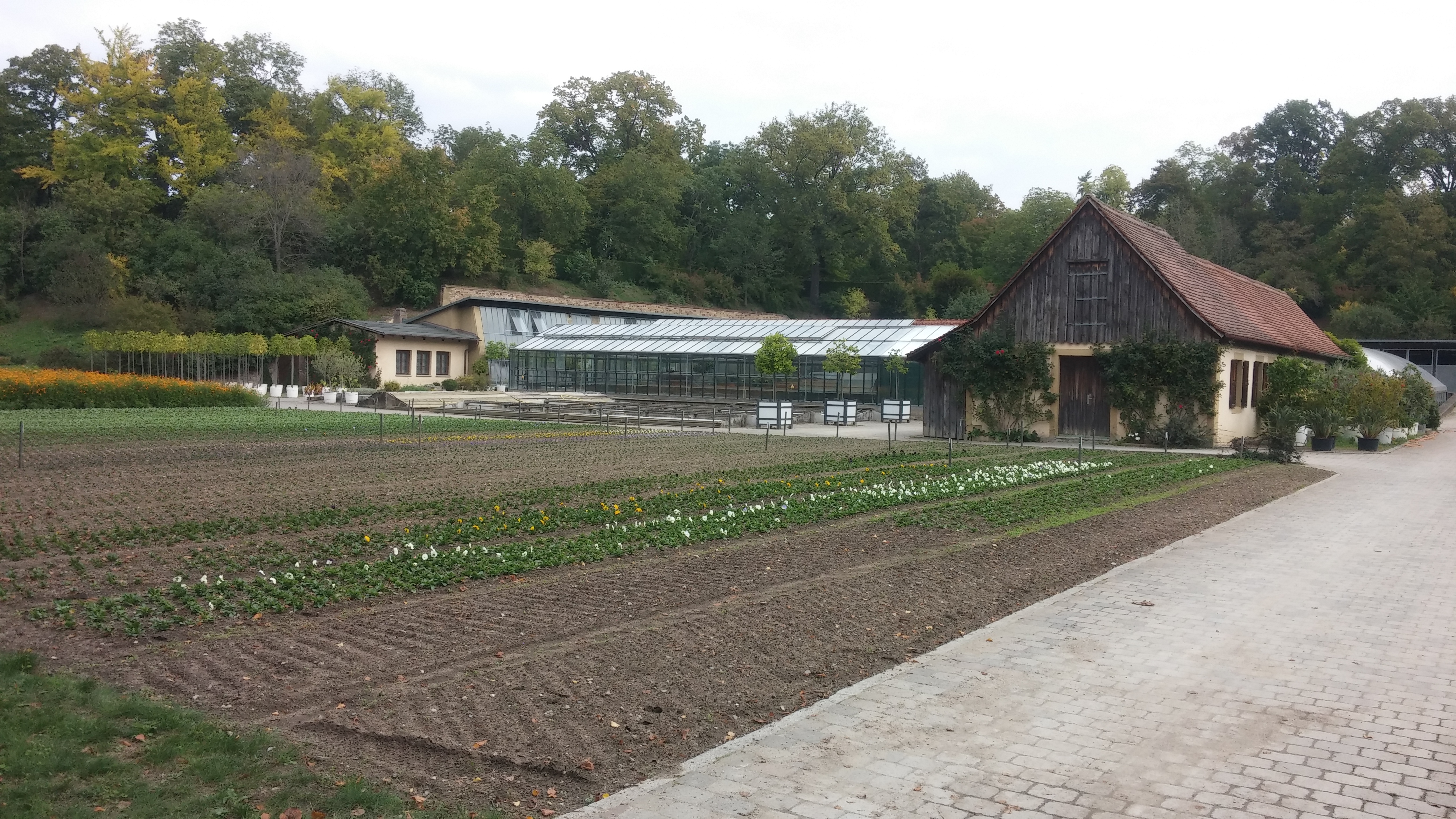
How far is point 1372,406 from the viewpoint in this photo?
96.4 feet

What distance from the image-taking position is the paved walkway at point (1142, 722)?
16.8 feet

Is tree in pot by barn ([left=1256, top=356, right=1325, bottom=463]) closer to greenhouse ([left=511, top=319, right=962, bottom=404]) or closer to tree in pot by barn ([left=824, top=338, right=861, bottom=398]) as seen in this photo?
greenhouse ([left=511, top=319, right=962, bottom=404])

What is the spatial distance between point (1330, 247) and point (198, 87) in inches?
3000

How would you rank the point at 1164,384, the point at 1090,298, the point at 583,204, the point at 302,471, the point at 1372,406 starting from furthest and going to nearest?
1. the point at 583,204
2. the point at 1090,298
3. the point at 1372,406
4. the point at 1164,384
5. the point at 302,471

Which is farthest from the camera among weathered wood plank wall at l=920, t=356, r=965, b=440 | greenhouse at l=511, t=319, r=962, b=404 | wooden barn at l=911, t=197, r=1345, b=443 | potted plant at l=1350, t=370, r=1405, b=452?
greenhouse at l=511, t=319, r=962, b=404

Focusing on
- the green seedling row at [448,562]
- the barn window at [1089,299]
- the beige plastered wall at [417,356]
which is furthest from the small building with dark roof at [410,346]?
the green seedling row at [448,562]

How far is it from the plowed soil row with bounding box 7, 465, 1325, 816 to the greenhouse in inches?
1330

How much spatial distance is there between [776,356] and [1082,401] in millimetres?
14792

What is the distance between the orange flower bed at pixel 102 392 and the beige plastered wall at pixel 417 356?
13263 millimetres

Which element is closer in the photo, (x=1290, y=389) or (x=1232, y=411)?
(x=1232, y=411)

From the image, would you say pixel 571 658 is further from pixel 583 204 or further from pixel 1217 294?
pixel 583 204

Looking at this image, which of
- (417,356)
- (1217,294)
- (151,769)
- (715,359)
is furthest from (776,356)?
(151,769)

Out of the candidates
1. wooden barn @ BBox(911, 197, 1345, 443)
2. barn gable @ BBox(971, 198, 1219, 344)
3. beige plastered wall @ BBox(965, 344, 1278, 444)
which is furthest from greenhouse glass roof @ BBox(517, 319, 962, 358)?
beige plastered wall @ BBox(965, 344, 1278, 444)

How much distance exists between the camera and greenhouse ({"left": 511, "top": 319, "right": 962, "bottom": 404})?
45.2 meters
